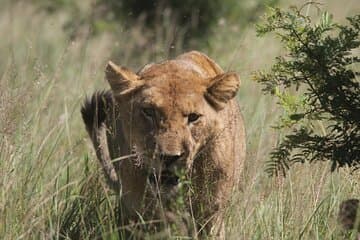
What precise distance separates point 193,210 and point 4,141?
102 cm

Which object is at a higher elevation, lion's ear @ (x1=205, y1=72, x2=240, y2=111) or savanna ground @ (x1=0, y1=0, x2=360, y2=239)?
lion's ear @ (x1=205, y1=72, x2=240, y2=111)

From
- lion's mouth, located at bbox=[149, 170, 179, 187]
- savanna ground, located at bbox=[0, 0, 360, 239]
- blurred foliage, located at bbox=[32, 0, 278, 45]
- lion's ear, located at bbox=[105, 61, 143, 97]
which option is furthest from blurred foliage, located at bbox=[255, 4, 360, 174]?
blurred foliage, located at bbox=[32, 0, 278, 45]

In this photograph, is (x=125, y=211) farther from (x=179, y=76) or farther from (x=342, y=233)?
(x=342, y=233)

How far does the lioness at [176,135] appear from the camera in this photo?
4230 mm

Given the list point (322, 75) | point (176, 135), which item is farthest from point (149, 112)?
point (322, 75)

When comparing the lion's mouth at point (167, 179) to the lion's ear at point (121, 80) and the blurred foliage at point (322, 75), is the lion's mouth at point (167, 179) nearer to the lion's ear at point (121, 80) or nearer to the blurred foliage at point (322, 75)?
the blurred foliage at point (322, 75)

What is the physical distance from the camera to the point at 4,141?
4.89 metres

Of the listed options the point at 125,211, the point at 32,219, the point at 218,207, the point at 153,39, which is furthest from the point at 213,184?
the point at 153,39

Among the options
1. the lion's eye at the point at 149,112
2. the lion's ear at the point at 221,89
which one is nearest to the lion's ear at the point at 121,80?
the lion's eye at the point at 149,112

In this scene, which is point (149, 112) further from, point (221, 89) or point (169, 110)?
point (221, 89)

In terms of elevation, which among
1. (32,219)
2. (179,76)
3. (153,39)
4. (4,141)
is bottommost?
(32,219)

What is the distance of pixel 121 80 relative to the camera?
469 cm

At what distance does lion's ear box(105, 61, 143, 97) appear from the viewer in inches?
184

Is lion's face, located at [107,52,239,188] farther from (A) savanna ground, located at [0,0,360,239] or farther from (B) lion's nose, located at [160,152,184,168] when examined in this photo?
(A) savanna ground, located at [0,0,360,239]
